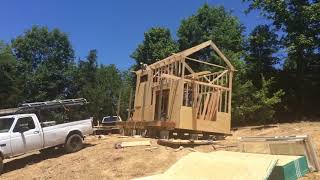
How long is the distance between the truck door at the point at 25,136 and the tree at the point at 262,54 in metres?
15.6

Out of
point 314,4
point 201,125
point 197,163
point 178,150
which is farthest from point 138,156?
point 314,4

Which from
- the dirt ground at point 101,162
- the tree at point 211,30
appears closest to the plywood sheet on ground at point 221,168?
the dirt ground at point 101,162

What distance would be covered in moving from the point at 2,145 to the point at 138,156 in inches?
194

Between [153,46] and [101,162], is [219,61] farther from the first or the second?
[101,162]

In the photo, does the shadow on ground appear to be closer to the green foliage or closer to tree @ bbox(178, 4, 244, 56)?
the green foliage

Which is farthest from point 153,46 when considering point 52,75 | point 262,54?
point 52,75

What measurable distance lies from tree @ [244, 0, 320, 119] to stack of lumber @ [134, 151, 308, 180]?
17.8m

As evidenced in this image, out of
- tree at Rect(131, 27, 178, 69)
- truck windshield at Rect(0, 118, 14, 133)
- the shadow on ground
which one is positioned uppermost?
tree at Rect(131, 27, 178, 69)

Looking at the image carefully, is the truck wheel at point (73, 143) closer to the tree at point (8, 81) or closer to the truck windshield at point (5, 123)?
the truck windshield at point (5, 123)

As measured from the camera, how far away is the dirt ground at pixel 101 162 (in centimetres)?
1375

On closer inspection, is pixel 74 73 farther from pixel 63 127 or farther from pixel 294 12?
pixel 63 127

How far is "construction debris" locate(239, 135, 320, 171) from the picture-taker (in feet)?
36.2

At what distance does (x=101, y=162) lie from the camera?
1499cm

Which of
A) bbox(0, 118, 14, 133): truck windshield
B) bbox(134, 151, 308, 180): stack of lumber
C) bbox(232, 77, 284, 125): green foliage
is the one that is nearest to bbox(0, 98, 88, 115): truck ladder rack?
bbox(0, 118, 14, 133): truck windshield
